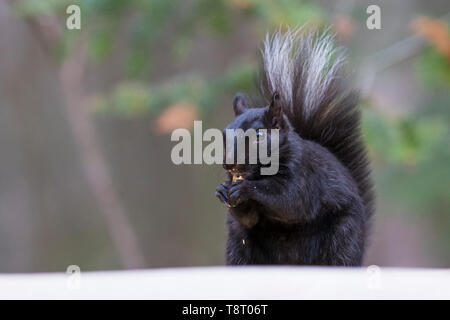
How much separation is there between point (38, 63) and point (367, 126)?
4.03m

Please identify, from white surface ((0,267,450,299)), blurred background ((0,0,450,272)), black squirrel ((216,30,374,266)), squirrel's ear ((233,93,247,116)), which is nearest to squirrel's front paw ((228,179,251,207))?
black squirrel ((216,30,374,266))

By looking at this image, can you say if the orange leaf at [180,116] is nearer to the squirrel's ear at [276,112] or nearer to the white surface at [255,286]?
the squirrel's ear at [276,112]

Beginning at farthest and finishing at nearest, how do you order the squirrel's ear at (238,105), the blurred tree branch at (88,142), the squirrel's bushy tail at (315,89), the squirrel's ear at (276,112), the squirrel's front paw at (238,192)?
the blurred tree branch at (88,142) → the squirrel's bushy tail at (315,89) → the squirrel's ear at (238,105) → the squirrel's ear at (276,112) → the squirrel's front paw at (238,192)

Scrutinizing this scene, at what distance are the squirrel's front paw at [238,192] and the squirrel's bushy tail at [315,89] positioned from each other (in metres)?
0.50

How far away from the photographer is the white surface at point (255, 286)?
164 cm

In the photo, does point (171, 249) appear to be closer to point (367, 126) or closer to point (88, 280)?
point (367, 126)

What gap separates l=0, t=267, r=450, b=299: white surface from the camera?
1637 millimetres

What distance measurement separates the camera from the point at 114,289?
A: 1.69 m

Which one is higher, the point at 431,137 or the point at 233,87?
the point at 233,87

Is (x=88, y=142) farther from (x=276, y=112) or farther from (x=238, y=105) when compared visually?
(x=276, y=112)

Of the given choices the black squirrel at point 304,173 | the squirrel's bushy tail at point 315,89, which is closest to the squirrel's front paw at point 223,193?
the black squirrel at point 304,173

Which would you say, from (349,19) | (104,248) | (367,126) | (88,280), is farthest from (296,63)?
(104,248)

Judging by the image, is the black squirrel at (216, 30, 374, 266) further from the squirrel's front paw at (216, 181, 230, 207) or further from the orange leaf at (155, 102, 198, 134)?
the orange leaf at (155, 102, 198, 134)

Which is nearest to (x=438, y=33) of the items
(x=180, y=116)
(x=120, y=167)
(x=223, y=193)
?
(x=180, y=116)
